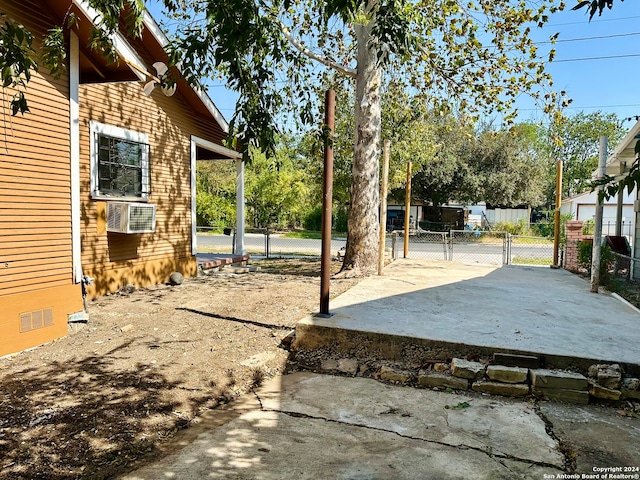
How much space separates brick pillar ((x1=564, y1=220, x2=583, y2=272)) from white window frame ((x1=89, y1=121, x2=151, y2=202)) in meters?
9.10

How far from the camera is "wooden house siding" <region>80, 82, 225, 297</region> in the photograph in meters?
6.70

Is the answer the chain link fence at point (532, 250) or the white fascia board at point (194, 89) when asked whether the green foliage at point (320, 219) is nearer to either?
the chain link fence at point (532, 250)

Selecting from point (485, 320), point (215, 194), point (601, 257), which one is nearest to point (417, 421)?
point (485, 320)

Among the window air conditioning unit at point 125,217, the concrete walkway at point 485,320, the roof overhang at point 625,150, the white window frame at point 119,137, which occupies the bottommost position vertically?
the concrete walkway at point 485,320

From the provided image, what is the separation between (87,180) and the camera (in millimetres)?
6641

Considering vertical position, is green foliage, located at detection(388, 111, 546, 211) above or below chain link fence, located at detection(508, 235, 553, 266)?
above

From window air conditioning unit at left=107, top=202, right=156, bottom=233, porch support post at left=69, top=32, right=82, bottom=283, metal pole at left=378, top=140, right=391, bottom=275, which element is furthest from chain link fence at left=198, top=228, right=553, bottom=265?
porch support post at left=69, top=32, right=82, bottom=283

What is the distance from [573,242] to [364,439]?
8772 mm

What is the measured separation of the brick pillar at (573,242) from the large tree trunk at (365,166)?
4.65 meters

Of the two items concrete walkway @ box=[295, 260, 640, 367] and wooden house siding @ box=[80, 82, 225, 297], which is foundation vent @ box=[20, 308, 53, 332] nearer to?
wooden house siding @ box=[80, 82, 225, 297]

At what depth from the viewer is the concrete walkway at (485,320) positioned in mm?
4078

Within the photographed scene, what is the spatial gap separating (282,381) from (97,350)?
2139mm

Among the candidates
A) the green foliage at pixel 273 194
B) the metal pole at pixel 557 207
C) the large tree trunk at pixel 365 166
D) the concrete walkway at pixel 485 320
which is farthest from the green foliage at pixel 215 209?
the concrete walkway at pixel 485 320

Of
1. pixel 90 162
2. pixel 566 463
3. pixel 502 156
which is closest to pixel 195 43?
pixel 566 463
